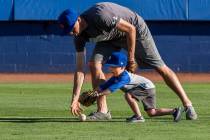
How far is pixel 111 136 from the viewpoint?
288 inches

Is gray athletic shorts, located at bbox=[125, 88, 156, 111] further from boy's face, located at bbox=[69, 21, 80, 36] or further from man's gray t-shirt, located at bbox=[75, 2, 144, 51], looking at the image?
boy's face, located at bbox=[69, 21, 80, 36]

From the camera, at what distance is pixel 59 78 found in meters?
21.8

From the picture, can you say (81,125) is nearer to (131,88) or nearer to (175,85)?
(131,88)

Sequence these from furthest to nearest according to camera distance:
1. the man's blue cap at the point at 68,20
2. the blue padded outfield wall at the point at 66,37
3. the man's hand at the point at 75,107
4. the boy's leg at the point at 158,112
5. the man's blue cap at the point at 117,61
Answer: the blue padded outfield wall at the point at 66,37, the boy's leg at the point at 158,112, the man's blue cap at the point at 117,61, the man's hand at the point at 75,107, the man's blue cap at the point at 68,20

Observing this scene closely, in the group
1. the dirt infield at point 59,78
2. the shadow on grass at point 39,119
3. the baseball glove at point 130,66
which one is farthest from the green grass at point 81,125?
the dirt infield at point 59,78

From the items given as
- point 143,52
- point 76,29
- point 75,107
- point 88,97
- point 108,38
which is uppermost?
point 76,29

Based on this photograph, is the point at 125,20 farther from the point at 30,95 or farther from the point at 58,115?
the point at 30,95

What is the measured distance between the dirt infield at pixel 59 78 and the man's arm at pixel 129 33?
38.7ft

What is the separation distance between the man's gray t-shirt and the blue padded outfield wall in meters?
13.3

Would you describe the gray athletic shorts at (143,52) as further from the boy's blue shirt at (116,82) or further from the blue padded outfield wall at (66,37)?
the blue padded outfield wall at (66,37)

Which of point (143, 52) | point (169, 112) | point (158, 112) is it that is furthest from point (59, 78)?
point (169, 112)

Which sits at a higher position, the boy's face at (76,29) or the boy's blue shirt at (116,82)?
the boy's face at (76,29)

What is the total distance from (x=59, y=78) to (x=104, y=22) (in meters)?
13.4

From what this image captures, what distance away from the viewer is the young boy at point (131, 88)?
8.48 meters
